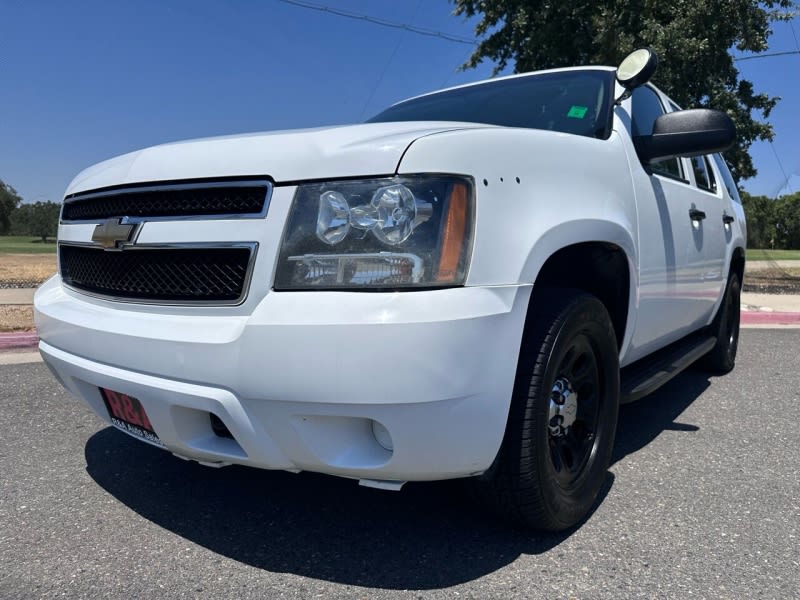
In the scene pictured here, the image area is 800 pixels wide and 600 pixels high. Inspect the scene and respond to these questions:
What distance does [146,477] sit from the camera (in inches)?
102

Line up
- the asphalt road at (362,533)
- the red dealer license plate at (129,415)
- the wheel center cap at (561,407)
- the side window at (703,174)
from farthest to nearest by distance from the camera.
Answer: the side window at (703,174) < the wheel center cap at (561,407) < the red dealer license plate at (129,415) < the asphalt road at (362,533)

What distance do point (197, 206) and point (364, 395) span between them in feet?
2.51

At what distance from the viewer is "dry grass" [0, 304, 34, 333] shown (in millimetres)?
6234

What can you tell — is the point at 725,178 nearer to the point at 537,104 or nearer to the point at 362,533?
the point at 537,104

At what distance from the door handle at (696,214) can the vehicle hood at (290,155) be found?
184cm

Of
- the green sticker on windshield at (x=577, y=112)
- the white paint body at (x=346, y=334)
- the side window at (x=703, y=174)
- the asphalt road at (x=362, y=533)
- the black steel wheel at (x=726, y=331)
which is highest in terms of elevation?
Answer: the green sticker on windshield at (x=577, y=112)

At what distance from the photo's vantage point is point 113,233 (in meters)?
2.02

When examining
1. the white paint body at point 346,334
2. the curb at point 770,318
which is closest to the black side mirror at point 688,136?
the white paint body at point 346,334

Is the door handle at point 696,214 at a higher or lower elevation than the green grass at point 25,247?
higher

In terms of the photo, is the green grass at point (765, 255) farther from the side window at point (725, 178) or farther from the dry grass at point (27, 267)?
the dry grass at point (27, 267)

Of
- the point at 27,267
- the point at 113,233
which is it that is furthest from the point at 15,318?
the point at 27,267

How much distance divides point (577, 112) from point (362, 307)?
1647mm

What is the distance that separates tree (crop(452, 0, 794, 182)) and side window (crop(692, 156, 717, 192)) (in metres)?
8.15

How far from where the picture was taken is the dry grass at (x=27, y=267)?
11.4 meters
